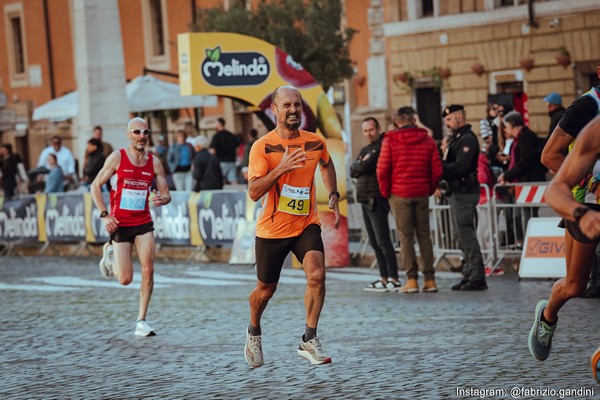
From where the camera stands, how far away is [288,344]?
11984mm

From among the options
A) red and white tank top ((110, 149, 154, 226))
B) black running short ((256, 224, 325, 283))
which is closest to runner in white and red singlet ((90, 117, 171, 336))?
red and white tank top ((110, 149, 154, 226))

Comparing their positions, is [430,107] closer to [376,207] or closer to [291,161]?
[376,207]

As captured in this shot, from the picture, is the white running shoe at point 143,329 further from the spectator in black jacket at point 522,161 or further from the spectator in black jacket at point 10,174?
A: the spectator in black jacket at point 10,174

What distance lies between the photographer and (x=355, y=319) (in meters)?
13.5

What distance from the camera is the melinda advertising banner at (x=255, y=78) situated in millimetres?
19688

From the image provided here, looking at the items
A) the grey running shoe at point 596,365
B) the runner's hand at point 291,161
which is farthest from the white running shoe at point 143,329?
the grey running shoe at point 596,365

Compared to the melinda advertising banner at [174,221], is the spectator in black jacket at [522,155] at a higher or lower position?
higher

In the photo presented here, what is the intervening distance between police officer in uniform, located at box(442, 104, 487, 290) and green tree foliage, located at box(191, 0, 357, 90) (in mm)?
23631

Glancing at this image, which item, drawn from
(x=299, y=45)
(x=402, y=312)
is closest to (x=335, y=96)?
(x=299, y=45)

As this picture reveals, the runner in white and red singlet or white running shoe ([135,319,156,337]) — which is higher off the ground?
the runner in white and red singlet

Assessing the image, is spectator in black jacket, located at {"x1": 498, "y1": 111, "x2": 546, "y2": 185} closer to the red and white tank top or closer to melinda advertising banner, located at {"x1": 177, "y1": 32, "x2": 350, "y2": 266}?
melinda advertising banner, located at {"x1": 177, "y1": 32, "x2": 350, "y2": 266}

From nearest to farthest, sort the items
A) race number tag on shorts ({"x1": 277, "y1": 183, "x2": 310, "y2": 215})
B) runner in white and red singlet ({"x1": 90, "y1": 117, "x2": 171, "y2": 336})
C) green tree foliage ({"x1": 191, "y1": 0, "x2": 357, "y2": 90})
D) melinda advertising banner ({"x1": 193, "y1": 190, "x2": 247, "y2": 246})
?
race number tag on shorts ({"x1": 277, "y1": 183, "x2": 310, "y2": 215}), runner in white and red singlet ({"x1": 90, "y1": 117, "x2": 171, "y2": 336}), melinda advertising banner ({"x1": 193, "y1": 190, "x2": 247, "y2": 246}), green tree foliage ({"x1": 191, "y1": 0, "x2": 357, "y2": 90})

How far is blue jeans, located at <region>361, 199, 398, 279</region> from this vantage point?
16484mm

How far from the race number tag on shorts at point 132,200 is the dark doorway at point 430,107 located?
76.6 feet
